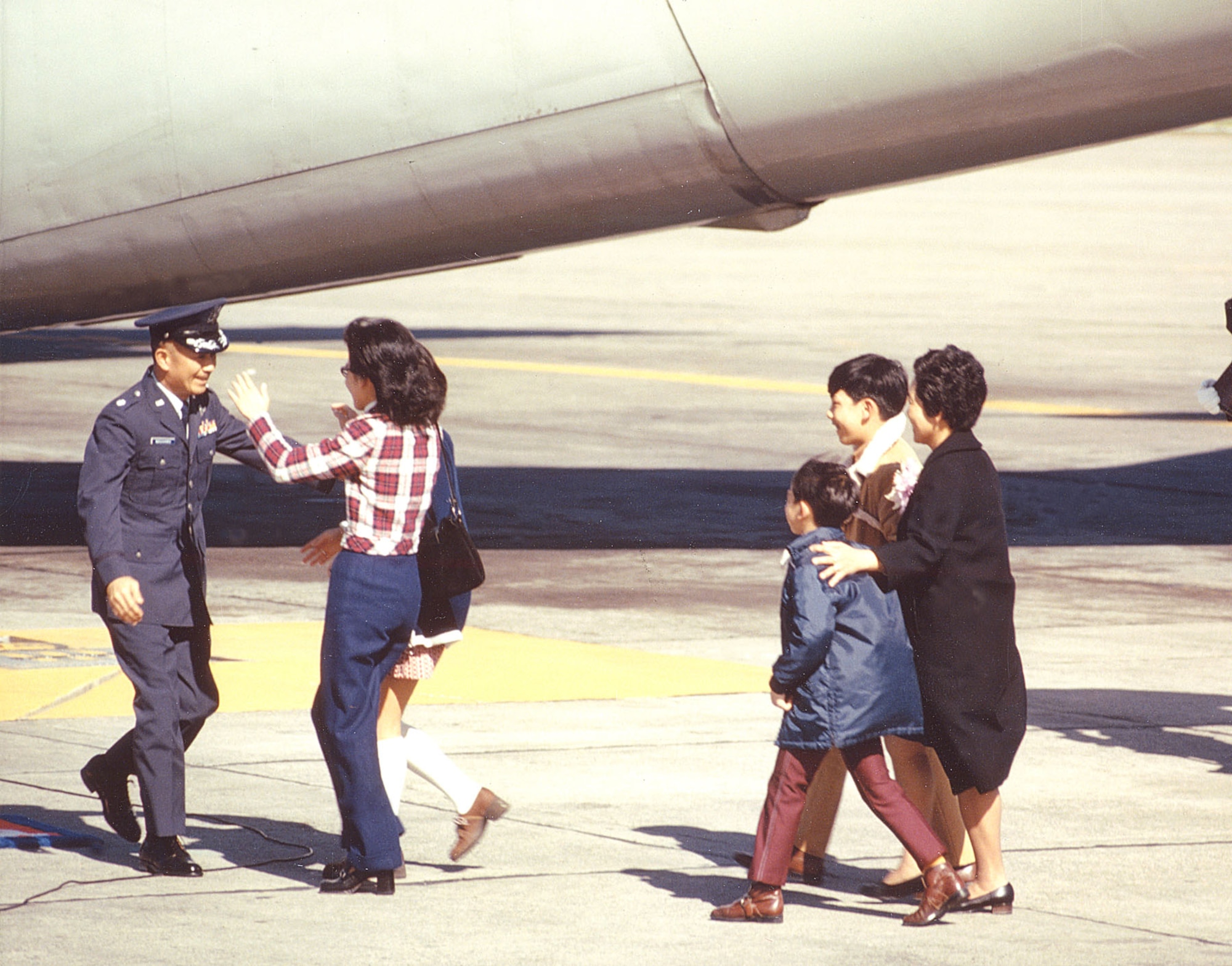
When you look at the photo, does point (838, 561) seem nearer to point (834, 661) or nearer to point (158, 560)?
point (834, 661)

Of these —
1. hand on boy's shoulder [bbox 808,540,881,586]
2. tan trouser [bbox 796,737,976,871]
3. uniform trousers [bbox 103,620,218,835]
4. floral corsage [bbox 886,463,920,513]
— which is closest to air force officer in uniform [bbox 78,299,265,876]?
uniform trousers [bbox 103,620,218,835]

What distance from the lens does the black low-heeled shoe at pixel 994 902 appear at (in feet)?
21.8

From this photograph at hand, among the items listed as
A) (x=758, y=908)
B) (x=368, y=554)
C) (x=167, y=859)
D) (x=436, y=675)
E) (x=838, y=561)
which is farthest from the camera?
(x=436, y=675)

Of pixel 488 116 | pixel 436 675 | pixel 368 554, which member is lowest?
pixel 436 675

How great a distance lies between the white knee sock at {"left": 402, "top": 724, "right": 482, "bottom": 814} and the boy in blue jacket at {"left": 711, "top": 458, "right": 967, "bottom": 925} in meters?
1.06

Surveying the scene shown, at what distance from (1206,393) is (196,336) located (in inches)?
161

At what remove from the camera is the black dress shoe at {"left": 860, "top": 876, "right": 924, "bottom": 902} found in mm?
6965

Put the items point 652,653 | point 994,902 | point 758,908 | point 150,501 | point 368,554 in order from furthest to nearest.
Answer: point 652,653, point 150,501, point 368,554, point 994,902, point 758,908

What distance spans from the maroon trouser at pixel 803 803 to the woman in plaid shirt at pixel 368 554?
1.19 metres

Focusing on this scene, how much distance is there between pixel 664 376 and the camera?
2748cm

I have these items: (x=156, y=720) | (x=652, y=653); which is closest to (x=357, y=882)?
(x=156, y=720)

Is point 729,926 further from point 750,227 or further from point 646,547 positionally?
point 646,547

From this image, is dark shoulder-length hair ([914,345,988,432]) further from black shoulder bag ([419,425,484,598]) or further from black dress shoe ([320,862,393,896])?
black dress shoe ([320,862,393,896])

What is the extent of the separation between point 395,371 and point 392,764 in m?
1.35
